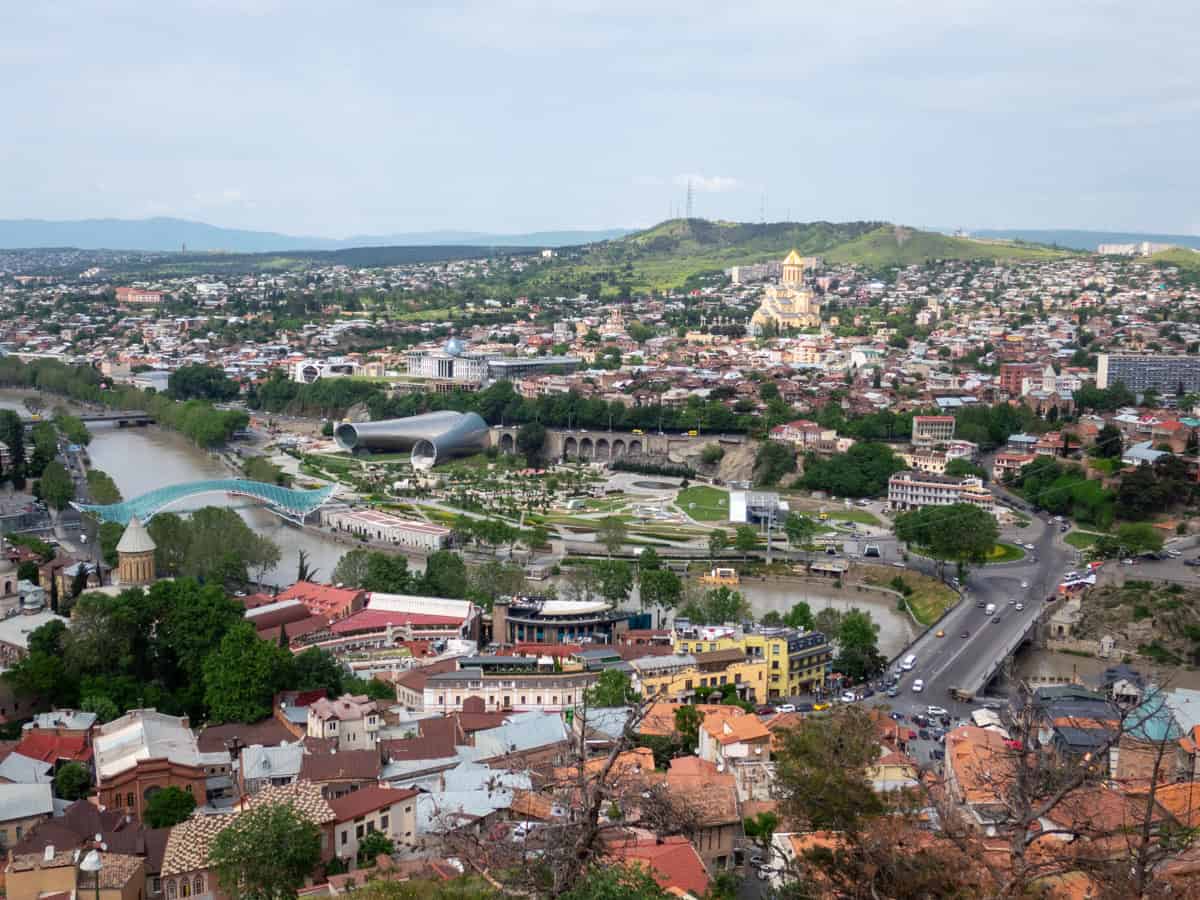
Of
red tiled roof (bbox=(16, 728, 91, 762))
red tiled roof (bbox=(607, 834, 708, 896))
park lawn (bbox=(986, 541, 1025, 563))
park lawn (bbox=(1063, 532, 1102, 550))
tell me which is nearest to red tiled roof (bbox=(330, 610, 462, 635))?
red tiled roof (bbox=(16, 728, 91, 762))

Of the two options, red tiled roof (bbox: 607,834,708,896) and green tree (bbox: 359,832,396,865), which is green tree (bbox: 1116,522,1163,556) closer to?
red tiled roof (bbox: 607,834,708,896)

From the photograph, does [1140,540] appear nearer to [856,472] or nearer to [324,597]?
[856,472]

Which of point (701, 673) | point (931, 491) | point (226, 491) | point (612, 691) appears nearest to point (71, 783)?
point (612, 691)

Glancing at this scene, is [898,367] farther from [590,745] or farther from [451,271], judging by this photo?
[451,271]

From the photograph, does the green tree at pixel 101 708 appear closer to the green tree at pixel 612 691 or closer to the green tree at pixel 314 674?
the green tree at pixel 314 674

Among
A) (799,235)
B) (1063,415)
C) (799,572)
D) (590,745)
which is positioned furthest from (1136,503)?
(799,235)
